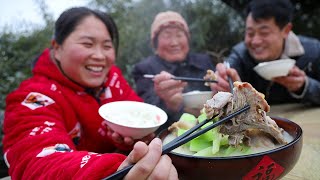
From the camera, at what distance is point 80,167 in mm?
1009

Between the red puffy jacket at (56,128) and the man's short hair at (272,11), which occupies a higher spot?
the man's short hair at (272,11)

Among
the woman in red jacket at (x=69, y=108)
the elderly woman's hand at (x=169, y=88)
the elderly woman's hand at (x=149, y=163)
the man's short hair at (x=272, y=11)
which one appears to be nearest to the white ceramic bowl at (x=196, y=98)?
the elderly woman's hand at (x=169, y=88)

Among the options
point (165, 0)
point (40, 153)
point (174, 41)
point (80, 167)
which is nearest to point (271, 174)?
point (80, 167)

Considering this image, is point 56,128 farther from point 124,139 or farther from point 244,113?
point 244,113

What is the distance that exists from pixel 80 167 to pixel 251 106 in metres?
0.64

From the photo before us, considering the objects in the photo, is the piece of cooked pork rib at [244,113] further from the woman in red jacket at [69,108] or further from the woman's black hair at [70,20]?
the woman's black hair at [70,20]

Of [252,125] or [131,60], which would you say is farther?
[131,60]

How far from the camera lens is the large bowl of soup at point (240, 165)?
2.77 ft

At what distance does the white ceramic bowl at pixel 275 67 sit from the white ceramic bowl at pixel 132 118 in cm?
100

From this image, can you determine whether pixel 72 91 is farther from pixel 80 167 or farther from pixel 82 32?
pixel 80 167

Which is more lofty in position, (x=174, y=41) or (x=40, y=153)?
(x=174, y=41)

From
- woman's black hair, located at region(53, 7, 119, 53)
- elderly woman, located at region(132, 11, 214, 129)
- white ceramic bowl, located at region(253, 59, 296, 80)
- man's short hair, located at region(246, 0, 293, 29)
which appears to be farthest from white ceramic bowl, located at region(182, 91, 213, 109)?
man's short hair, located at region(246, 0, 293, 29)

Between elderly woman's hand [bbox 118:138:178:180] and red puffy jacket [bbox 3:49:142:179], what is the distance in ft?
0.47

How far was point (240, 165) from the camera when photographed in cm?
84
